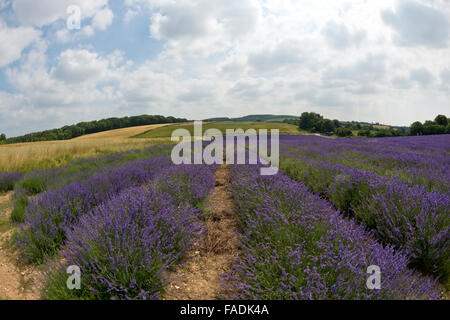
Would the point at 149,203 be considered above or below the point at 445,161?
below

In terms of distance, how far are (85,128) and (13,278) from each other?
58.8 meters

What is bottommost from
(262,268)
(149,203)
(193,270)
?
(193,270)

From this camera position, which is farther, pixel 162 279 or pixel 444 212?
pixel 444 212

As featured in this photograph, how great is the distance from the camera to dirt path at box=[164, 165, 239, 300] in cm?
163

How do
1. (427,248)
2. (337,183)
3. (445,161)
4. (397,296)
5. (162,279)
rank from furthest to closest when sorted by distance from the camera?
(445,161), (337,183), (427,248), (162,279), (397,296)

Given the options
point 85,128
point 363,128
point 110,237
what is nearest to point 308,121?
point 363,128

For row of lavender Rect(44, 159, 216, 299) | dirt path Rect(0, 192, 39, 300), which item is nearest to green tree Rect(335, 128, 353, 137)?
row of lavender Rect(44, 159, 216, 299)

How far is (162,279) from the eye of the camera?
156 cm

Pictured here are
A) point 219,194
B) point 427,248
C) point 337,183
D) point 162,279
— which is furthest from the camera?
point 219,194

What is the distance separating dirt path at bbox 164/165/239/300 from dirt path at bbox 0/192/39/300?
1094 millimetres

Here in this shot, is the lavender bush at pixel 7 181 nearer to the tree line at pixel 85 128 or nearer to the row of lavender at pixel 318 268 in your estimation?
the row of lavender at pixel 318 268

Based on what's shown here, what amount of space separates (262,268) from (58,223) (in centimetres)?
240
